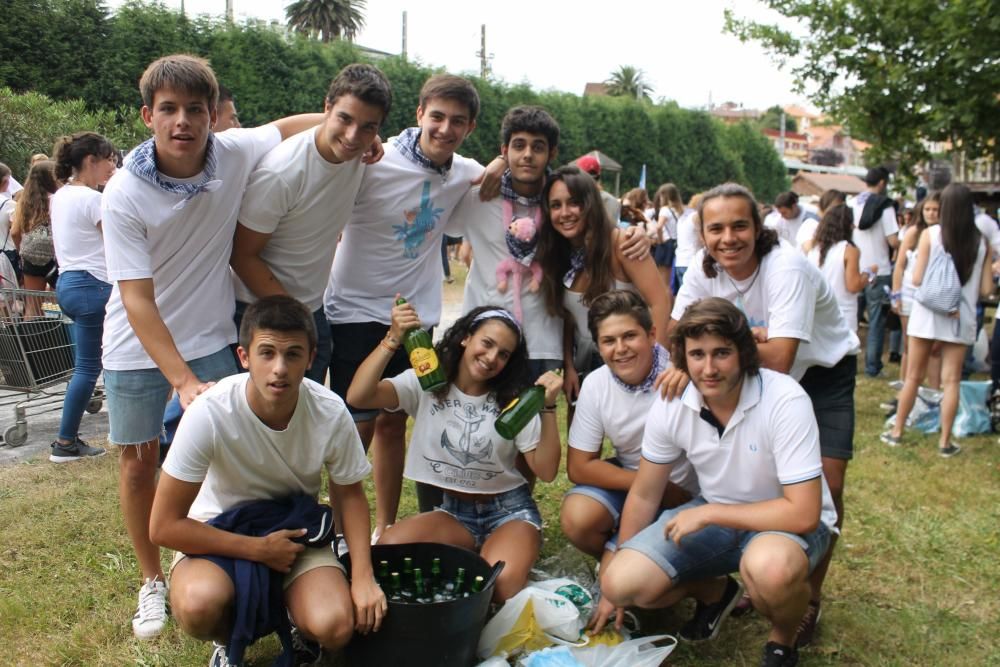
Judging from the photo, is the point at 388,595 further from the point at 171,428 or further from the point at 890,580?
the point at 890,580

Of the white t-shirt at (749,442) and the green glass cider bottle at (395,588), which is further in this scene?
the green glass cider bottle at (395,588)

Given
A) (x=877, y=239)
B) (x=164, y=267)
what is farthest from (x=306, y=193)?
(x=877, y=239)

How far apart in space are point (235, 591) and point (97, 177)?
11.8 ft

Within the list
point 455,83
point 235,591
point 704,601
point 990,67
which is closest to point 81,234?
point 455,83

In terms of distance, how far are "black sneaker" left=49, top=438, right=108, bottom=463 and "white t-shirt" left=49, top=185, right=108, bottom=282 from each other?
111 cm

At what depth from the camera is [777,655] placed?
9.28 feet

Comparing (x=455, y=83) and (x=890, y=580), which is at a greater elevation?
(x=455, y=83)

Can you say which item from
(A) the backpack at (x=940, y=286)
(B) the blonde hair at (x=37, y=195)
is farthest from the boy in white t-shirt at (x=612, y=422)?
(B) the blonde hair at (x=37, y=195)

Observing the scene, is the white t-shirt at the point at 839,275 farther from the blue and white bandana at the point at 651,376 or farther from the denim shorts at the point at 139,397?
the denim shorts at the point at 139,397

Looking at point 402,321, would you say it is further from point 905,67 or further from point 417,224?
point 905,67

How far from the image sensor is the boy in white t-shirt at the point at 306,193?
3051 mm

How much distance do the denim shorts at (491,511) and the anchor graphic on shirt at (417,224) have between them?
1.09m

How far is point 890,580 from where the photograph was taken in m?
3.70

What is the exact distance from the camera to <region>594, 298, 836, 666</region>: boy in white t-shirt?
8.86 feet
